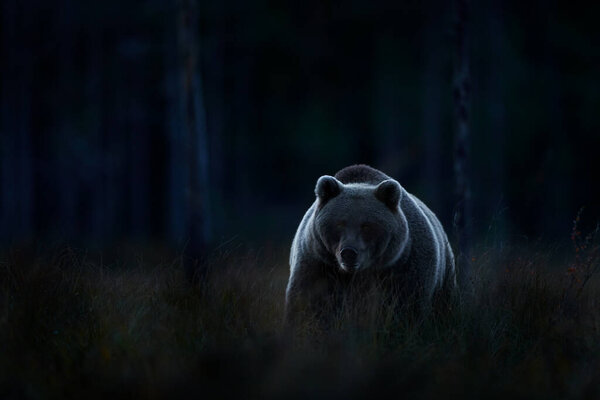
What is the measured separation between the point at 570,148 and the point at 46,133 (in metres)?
21.9

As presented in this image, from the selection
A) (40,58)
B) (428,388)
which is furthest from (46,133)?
(428,388)

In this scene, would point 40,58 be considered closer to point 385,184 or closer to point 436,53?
point 436,53

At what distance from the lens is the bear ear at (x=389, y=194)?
5279mm

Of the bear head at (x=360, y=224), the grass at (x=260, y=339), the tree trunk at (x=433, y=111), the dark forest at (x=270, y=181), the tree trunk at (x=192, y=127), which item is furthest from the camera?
the tree trunk at (x=433, y=111)

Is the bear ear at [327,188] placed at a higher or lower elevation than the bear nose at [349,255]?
higher

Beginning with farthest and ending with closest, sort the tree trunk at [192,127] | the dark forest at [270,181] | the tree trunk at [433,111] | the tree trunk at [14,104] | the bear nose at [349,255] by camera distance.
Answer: the tree trunk at [433,111] < the tree trunk at [14,104] < the tree trunk at [192,127] < the bear nose at [349,255] < the dark forest at [270,181]

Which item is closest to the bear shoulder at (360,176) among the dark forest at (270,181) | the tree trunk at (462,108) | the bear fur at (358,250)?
the bear fur at (358,250)

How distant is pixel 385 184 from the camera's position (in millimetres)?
5281

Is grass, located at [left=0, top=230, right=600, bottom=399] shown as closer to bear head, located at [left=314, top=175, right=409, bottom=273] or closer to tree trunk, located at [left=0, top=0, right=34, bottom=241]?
bear head, located at [left=314, top=175, right=409, bottom=273]

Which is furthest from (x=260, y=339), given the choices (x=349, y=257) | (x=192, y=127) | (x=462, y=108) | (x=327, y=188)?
(x=192, y=127)

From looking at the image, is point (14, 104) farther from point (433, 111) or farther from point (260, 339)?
point (260, 339)

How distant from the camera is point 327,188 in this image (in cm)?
530

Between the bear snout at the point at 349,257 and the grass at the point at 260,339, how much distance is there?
15.8 inches

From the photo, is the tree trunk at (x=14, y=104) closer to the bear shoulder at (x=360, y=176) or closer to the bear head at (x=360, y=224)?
the bear shoulder at (x=360, y=176)
